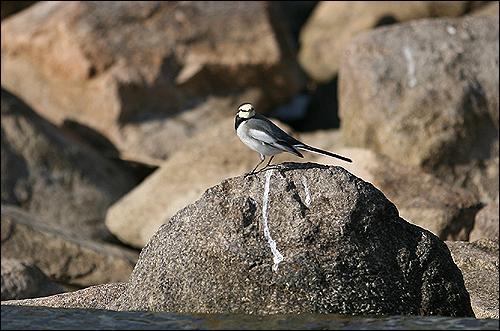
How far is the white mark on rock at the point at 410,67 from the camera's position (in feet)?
39.8

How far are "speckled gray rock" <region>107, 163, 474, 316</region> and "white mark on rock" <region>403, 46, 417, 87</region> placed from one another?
271 inches

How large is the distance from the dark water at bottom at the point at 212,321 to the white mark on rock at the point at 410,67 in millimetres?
7908

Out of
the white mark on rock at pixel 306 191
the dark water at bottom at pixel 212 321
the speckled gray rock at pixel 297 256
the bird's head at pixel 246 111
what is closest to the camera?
the dark water at bottom at pixel 212 321

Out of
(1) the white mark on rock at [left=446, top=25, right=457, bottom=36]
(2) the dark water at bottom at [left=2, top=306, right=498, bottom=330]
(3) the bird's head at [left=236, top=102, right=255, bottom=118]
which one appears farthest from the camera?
(1) the white mark on rock at [left=446, top=25, right=457, bottom=36]

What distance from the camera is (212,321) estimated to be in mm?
4801

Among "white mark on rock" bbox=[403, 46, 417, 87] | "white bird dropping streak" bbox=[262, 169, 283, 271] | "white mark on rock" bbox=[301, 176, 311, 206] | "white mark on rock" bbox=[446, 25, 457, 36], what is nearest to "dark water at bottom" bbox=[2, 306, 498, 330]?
"white bird dropping streak" bbox=[262, 169, 283, 271]

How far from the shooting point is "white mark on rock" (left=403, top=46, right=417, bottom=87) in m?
12.1

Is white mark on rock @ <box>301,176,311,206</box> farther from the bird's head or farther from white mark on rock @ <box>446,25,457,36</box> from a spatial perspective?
white mark on rock @ <box>446,25,457,36</box>

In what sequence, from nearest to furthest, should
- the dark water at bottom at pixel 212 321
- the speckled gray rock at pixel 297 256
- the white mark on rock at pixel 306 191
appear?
the dark water at bottom at pixel 212 321, the speckled gray rock at pixel 297 256, the white mark on rock at pixel 306 191

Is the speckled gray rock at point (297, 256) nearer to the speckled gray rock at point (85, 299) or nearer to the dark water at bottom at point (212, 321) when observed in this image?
the dark water at bottom at point (212, 321)

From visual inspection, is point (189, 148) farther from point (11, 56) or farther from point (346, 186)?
point (346, 186)

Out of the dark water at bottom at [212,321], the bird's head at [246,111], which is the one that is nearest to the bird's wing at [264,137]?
the bird's head at [246,111]

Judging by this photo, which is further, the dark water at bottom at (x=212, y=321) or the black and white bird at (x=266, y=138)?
the black and white bird at (x=266, y=138)

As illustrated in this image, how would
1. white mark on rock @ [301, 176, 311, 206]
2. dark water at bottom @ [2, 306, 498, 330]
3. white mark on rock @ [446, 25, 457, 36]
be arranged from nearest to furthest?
1. dark water at bottom @ [2, 306, 498, 330]
2. white mark on rock @ [301, 176, 311, 206]
3. white mark on rock @ [446, 25, 457, 36]
